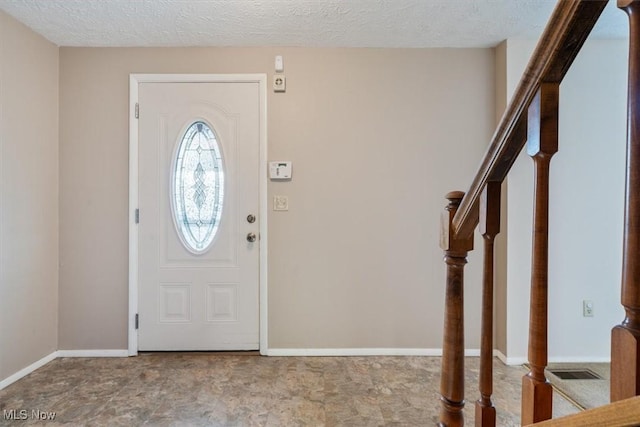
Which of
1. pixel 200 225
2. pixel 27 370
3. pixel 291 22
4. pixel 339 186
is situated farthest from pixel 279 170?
pixel 27 370

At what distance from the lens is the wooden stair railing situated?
0.51 metres

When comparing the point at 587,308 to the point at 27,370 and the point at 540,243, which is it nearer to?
the point at 540,243

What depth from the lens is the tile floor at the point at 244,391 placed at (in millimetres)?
1792

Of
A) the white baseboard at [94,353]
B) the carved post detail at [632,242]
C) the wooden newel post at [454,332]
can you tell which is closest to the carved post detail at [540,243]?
the carved post detail at [632,242]

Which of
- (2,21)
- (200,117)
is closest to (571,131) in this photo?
(200,117)

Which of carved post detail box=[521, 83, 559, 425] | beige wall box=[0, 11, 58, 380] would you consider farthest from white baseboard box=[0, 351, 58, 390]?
carved post detail box=[521, 83, 559, 425]

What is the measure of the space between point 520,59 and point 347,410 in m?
2.63

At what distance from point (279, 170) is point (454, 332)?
181 centimetres

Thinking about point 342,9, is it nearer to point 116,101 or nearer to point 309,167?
point 309,167

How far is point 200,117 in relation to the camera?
2557 millimetres

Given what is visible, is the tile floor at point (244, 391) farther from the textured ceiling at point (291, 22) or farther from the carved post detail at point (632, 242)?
the textured ceiling at point (291, 22)

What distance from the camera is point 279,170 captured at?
254 centimetres

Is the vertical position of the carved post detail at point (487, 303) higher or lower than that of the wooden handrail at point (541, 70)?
lower

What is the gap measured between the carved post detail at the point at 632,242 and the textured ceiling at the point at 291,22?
182cm
